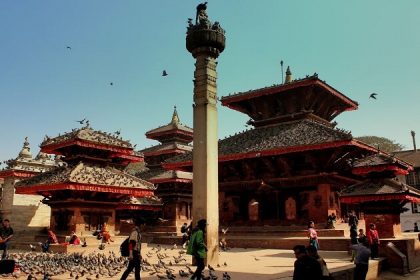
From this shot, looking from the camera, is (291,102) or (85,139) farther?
(291,102)

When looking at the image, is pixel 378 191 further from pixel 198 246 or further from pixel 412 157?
pixel 412 157

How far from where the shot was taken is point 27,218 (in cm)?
2912

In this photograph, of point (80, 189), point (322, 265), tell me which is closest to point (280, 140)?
point (80, 189)

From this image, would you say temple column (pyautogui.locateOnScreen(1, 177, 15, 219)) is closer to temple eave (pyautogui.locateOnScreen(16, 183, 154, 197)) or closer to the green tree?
temple eave (pyautogui.locateOnScreen(16, 183, 154, 197))

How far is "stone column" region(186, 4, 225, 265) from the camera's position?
1256 cm

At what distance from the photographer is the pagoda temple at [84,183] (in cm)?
2253

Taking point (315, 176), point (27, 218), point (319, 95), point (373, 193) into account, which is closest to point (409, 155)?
point (319, 95)

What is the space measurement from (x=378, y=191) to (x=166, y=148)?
87.3 feet

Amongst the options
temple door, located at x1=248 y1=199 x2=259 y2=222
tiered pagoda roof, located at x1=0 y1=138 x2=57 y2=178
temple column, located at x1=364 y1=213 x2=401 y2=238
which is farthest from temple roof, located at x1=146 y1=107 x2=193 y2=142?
temple column, located at x1=364 y1=213 x2=401 y2=238

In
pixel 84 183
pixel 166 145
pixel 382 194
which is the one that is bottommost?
pixel 382 194

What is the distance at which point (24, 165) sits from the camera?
31.6 metres

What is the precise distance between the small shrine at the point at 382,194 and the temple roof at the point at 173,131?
2645 cm

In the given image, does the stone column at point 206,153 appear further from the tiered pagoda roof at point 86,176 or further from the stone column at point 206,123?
the tiered pagoda roof at point 86,176

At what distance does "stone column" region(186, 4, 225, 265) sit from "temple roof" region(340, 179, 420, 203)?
7.54m
